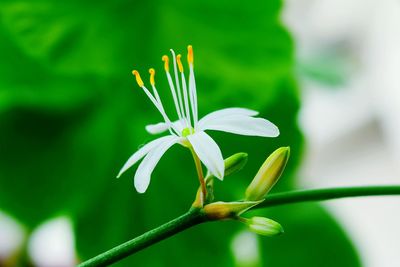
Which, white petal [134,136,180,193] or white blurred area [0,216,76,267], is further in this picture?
white blurred area [0,216,76,267]

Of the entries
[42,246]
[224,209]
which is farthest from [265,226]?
[42,246]

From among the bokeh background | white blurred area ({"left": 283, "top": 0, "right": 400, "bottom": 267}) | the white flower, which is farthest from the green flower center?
white blurred area ({"left": 283, "top": 0, "right": 400, "bottom": 267})

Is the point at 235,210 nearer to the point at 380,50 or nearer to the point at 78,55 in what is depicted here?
the point at 78,55

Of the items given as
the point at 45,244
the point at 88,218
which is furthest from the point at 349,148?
the point at 88,218

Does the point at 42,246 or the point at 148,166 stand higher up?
the point at 148,166

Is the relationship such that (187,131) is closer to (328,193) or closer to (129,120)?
(328,193)

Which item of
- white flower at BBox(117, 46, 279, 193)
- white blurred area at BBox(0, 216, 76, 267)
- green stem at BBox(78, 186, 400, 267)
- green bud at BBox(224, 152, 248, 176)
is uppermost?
white flower at BBox(117, 46, 279, 193)

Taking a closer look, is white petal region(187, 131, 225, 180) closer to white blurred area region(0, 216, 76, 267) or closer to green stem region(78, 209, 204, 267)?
green stem region(78, 209, 204, 267)
